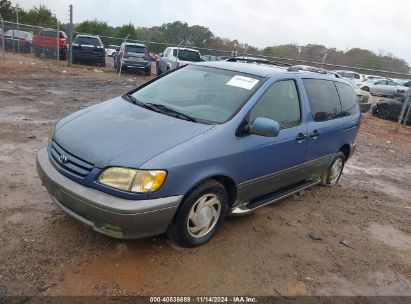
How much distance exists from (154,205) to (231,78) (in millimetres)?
1849

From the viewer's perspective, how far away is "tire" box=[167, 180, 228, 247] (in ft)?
11.3

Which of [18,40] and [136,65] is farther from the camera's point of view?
[18,40]

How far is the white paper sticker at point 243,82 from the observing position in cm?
416

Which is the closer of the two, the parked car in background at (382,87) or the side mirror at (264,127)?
the side mirror at (264,127)

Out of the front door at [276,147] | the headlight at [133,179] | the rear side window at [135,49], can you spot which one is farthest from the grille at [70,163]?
the rear side window at [135,49]

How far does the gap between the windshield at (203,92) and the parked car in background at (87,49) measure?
1761cm

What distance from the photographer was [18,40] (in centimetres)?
2209

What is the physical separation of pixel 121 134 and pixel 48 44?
20050mm

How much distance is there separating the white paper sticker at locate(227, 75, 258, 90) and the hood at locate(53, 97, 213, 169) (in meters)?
0.77

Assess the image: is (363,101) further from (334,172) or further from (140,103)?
(140,103)

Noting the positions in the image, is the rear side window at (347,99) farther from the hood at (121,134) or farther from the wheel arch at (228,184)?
the hood at (121,134)

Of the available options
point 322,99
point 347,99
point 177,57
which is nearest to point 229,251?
point 322,99

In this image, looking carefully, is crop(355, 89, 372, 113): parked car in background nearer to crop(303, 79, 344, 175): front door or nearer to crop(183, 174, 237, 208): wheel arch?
crop(303, 79, 344, 175): front door

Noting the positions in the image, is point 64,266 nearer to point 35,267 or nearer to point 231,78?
point 35,267
